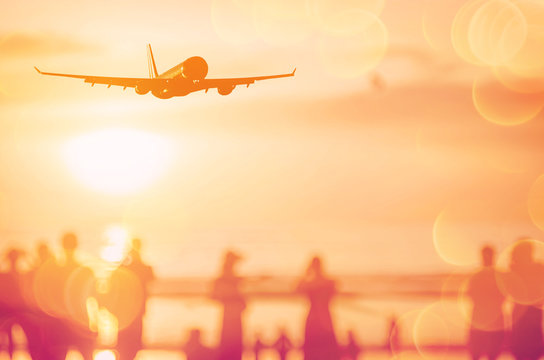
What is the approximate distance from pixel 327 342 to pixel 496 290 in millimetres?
2061

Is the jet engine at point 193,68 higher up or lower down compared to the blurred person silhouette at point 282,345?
higher up

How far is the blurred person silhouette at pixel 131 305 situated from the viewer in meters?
10.9

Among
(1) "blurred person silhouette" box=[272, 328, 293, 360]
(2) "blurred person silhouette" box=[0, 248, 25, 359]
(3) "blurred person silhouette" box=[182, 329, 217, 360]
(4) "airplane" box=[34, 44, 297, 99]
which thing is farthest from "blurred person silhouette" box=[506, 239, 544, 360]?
(4) "airplane" box=[34, 44, 297, 99]

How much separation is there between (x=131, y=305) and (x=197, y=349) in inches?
41.2

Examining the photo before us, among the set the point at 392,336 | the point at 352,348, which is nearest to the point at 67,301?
the point at 352,348

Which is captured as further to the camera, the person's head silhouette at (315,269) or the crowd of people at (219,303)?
the person's head silhouette at (315,269)

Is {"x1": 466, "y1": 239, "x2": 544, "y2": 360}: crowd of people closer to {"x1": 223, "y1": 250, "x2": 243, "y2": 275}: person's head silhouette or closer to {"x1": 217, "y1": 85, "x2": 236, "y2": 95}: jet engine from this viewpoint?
{"x1": 223, "y1": 250, "x2": 243, "y2": 275}: person's head silhouette

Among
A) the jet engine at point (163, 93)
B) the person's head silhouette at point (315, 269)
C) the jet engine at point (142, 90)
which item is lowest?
the person's head silhouette at point (315, 269)

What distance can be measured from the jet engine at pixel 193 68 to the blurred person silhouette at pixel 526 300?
22.9 metres

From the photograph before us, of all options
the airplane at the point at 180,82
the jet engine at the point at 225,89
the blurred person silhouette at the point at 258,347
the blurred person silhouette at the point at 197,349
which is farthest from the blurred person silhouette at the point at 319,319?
the jet engine at the point at 225,89

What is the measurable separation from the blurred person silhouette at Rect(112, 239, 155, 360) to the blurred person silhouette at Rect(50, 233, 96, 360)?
42 centimetres

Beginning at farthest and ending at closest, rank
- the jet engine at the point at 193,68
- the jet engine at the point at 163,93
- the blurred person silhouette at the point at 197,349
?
1. the jet engine at the point at 163,93
2. the jet engine at the point at 193,68
3. the blurred person silhouette at the point at 197,349

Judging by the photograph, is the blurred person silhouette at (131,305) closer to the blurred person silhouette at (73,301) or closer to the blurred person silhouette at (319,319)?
the blurred person silhouette at (73,301)

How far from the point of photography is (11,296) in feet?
36.6
